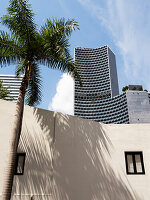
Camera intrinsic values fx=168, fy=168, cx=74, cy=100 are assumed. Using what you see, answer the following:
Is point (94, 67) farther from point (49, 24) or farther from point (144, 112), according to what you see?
point (49, 24)

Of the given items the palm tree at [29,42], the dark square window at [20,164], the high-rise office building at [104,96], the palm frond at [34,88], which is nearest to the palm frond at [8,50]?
the palm tree at [29,42]

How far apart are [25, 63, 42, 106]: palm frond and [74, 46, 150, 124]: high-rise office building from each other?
338 feet

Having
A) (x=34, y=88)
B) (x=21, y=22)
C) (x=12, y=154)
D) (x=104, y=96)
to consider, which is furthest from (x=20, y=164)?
(x=104, y=96)

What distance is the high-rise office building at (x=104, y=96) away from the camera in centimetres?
10669

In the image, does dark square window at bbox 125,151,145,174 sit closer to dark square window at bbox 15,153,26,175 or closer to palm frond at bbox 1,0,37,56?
dark square window at bbox 15,153,26,175

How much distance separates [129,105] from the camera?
108 meters

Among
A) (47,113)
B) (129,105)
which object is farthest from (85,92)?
(47,113)

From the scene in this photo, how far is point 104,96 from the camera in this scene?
486ft

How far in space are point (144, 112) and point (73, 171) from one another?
104 m

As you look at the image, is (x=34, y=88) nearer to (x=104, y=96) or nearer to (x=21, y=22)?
(x=21, y=22)

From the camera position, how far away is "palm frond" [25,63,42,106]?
10398 mm

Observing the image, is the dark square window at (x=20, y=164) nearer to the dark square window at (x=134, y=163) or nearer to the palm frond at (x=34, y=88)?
the palm frond at (x=34, y=88)

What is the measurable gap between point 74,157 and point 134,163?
351 cm

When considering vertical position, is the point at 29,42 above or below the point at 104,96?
below
